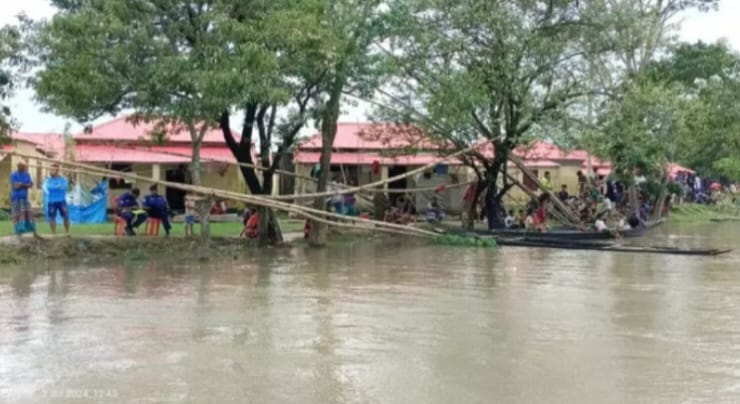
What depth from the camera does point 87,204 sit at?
25.5m

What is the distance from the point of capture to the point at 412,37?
73.4 feet

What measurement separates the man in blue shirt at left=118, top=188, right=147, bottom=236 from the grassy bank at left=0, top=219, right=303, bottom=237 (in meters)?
0.59

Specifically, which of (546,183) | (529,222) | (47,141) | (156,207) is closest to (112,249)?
(156,207)

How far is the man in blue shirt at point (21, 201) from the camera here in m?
16.6

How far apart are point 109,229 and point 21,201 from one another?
5.58 meters

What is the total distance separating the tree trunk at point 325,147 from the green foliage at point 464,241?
9.91ft

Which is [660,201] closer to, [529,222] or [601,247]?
[529,222]

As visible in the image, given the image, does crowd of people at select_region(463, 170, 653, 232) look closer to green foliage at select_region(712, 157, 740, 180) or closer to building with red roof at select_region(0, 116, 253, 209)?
green foliage at select_region(712, 157, 740, 180)

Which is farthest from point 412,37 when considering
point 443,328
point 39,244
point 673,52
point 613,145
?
point 673,52

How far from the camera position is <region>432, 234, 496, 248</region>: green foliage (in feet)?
69.3

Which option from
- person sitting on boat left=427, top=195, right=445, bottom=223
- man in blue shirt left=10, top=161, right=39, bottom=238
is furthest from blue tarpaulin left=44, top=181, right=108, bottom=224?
person sitting on boat left=427, top=195, right=445, bottom=223

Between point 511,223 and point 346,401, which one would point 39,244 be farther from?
point 511,223

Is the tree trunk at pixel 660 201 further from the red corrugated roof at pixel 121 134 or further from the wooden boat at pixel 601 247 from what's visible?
the red corrugated roof at pixel 121 134

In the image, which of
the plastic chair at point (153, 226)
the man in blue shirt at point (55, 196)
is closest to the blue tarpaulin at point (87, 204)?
the plastic chair at point (153, 226)
